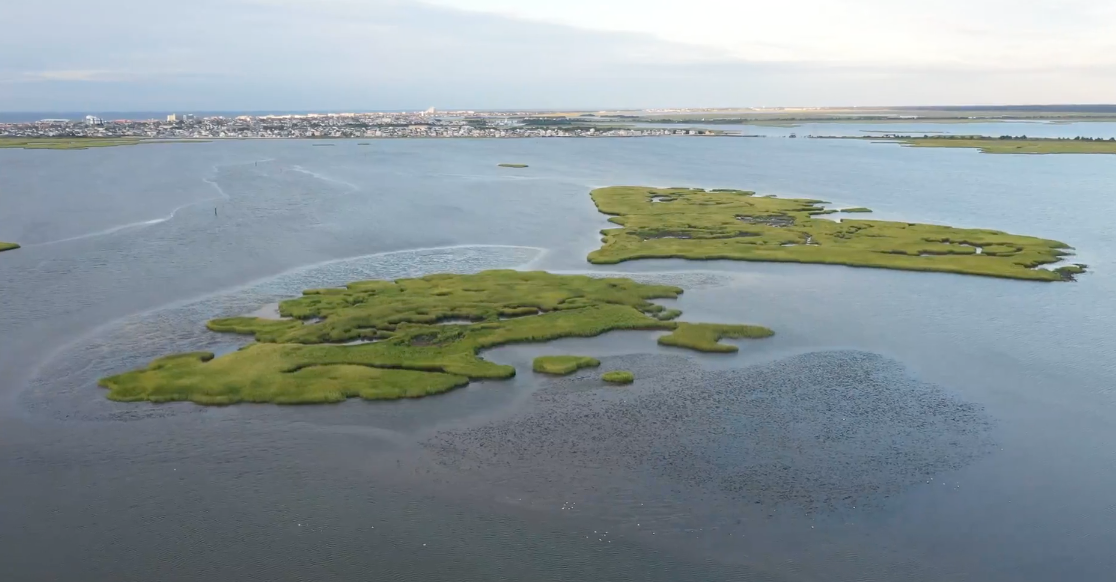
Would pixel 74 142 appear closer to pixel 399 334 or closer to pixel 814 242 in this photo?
pixel 814 242

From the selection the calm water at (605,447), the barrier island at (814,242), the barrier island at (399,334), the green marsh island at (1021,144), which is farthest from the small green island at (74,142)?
the green marsh island at (1021,144)

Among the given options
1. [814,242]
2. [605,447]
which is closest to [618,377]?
[605,447]

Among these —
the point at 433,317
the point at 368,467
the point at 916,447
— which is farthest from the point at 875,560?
the point at 433,317

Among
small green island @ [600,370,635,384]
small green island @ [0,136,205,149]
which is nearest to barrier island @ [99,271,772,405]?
small green island @ [600,370,635,384]

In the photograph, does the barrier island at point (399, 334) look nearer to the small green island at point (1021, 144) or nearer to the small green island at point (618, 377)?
the small green island at point (618, 377)

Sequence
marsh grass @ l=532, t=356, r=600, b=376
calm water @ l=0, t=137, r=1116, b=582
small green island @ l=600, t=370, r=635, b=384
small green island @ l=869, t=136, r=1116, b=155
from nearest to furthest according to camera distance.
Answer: calm water @ l=0, t=137, r=1116, b=582
small green island @ l=600, t=370, r=635, b=384
marsh grass @ l=532, t=356, r=600, b=376
small green island @ l=869, t=136, r=1116, b=155

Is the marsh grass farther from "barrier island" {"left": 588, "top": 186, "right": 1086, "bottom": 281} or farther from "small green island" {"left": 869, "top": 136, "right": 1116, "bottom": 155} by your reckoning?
"small green island" {"left": 869, "top": 136, "right": 1116, "bottom": 155}
